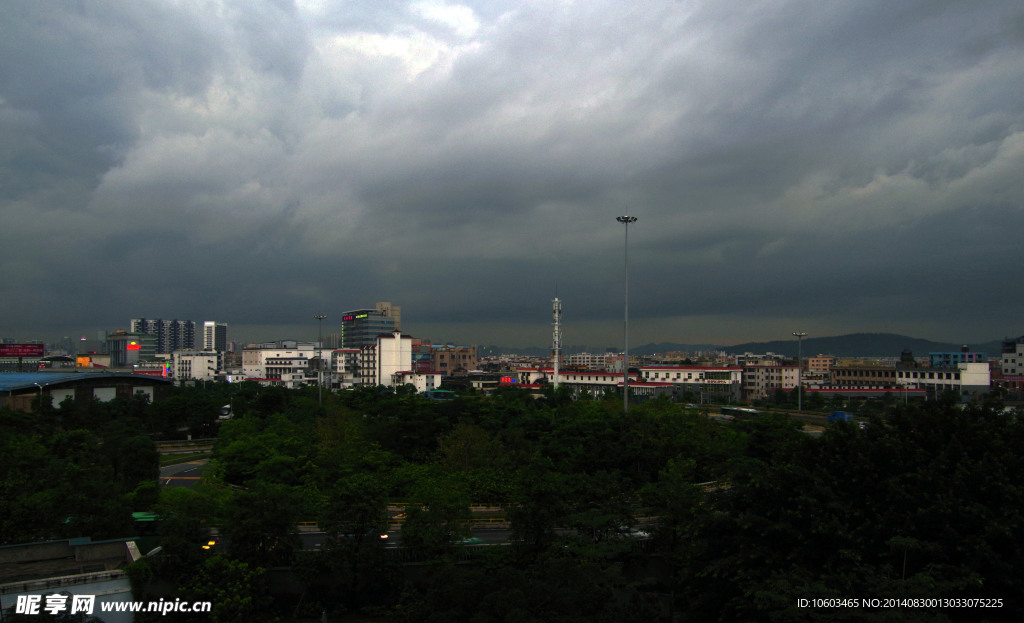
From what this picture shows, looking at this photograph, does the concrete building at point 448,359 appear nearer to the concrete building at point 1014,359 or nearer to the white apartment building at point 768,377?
the white apartment building at point 768,377

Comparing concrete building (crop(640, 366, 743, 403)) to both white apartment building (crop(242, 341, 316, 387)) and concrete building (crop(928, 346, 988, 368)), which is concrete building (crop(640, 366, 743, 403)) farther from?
white apartment building (crop(242, 341, 316, 387))

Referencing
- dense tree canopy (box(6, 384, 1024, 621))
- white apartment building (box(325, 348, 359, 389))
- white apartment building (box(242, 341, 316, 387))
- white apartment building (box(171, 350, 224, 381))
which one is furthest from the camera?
white apartment building (box(171, 350, 224, 381))

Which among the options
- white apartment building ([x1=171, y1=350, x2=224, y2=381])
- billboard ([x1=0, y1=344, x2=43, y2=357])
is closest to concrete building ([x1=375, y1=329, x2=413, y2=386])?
billboard ([x1=0, y1=344, x2=43, y2=357])

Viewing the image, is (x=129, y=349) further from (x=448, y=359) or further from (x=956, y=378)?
(x=956, y=378)

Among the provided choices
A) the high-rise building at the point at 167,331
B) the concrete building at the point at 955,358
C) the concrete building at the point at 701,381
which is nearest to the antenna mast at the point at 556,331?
the concrete building at the point at 701,381

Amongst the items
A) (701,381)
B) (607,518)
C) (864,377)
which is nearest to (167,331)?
(701,381)

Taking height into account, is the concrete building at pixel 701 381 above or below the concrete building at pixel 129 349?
below
